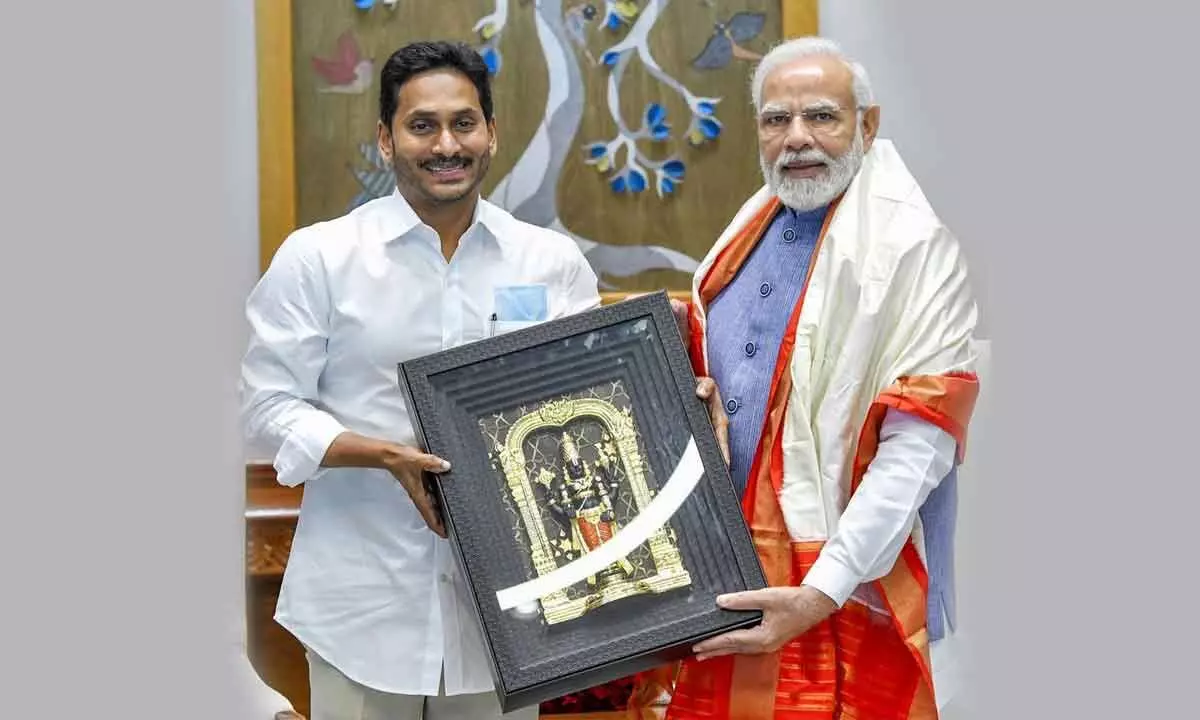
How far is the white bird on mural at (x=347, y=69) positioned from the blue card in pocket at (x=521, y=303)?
135 centimetres

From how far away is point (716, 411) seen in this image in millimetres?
2010

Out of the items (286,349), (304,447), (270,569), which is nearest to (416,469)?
(304,447)

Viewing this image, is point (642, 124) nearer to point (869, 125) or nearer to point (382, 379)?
point (869, 125)

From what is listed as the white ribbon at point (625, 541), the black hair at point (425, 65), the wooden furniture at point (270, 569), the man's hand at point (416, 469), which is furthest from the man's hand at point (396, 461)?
the wooden furniture at point (270, 569)

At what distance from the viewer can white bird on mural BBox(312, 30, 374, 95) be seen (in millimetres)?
3170

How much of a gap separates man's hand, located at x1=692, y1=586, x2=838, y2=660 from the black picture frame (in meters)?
0.02

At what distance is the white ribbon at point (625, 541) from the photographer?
5.84 ft

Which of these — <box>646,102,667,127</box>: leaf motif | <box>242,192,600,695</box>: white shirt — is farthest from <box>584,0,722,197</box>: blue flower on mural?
<box>242,192,600,695</box>: white shirt

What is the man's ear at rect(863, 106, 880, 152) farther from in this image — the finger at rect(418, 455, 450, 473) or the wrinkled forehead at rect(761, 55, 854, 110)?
the finger at rect(418, 455, 450, 473)

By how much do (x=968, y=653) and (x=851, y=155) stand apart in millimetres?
1219

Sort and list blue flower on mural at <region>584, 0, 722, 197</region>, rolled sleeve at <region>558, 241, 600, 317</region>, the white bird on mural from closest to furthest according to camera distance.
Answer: rolled sleeve at <region>558, 241, 600, 317</region> → the white bird on mural → blue flower on mural at <region>584, 0, 722, 197</region>

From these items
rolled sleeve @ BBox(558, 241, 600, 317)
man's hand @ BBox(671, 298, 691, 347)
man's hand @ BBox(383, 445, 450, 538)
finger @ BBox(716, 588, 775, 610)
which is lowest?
finger @ BBox(716, 588, 775, 610)

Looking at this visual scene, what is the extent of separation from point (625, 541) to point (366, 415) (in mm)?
492

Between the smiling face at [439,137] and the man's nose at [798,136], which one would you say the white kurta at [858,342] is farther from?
the smiling face at [439,137]
